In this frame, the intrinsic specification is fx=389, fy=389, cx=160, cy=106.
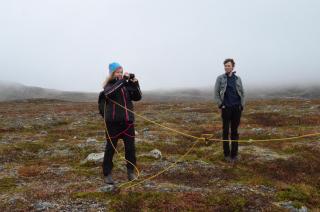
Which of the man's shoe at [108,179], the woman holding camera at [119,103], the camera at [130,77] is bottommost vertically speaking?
the man's shoe at [108,179]

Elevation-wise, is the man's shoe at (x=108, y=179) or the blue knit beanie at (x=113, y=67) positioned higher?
the blue knit beanie at (x=113, y=67)

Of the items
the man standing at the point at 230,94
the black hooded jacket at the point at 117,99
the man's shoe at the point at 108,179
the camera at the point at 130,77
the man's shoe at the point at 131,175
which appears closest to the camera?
the black hooded jacket at the point at 117,99

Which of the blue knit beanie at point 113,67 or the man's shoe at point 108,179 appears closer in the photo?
the blue knit beanie at point 113,67

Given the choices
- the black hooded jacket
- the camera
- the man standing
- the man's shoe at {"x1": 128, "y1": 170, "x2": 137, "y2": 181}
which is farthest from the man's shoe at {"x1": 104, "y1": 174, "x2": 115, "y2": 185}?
the man standing

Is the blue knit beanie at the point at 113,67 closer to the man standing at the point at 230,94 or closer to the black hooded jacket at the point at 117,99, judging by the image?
the black hooded jacket at the point at 117,99

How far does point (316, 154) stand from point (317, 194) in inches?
259

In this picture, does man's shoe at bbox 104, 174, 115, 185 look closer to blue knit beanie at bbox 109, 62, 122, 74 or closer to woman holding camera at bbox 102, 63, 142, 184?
woman holding camera at bbox 102, 63, 142, 184

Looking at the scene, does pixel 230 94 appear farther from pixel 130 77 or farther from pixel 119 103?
pixel 119 103

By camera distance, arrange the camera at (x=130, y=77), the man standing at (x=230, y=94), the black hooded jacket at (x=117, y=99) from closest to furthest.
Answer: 1. the black hooded jacket at (x=117, y=99)
2. the camera at (x=130, y=77)
3. the man standing at (x=230, y=94)

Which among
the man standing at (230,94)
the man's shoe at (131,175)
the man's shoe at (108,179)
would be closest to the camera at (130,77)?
the man's shoe at (131,175)

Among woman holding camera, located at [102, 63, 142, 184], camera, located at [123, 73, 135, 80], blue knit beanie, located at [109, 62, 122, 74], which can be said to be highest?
blue knit beanie, located at [109, 62, 122, 74]

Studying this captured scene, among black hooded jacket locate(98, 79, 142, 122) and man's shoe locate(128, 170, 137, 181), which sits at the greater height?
black hooded jacket locate(98, 79, 142, 122)

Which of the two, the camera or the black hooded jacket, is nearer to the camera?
the black hooded jacket

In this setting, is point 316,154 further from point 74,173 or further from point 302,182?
point 74,173
